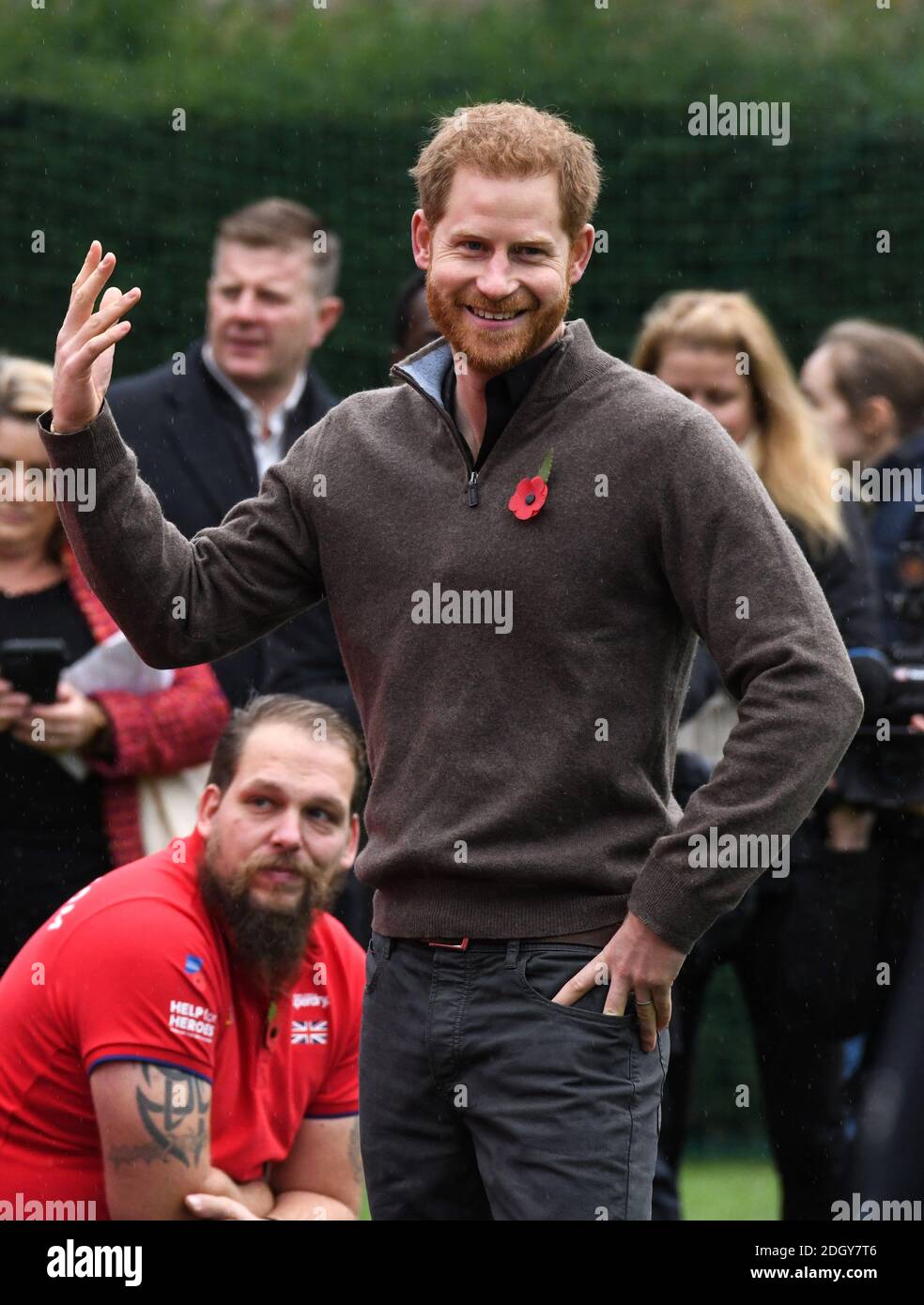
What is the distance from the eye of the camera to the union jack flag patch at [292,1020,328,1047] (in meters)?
3.78

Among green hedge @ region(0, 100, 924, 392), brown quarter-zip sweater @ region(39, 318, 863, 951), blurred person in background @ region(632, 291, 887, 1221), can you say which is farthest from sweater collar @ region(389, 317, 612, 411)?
green hedge @ region(0, 100, 924, 392)

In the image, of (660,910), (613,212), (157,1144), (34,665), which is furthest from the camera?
(613,212)

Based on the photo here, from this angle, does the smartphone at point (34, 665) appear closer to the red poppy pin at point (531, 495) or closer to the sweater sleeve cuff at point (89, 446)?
the sweater sleeve cuff at point (89, 446)

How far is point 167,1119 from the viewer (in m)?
3.45

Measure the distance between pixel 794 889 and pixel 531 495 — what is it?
74.3 inches

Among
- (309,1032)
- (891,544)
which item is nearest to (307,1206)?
(309,1032)

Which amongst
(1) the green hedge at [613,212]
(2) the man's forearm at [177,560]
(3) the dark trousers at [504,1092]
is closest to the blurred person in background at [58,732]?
(2) the man's forearm at [177,560]

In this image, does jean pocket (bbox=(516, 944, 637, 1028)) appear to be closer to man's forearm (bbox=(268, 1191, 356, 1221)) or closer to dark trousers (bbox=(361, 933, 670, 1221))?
dark trousers (bbox=(361, 933, 670, 1221))

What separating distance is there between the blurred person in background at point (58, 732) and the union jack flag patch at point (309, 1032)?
32.7 inches

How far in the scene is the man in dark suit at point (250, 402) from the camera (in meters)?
4.72

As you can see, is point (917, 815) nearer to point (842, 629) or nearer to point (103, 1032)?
point (842, 629)

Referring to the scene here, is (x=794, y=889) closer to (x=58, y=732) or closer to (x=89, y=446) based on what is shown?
(x=58, y=732)
